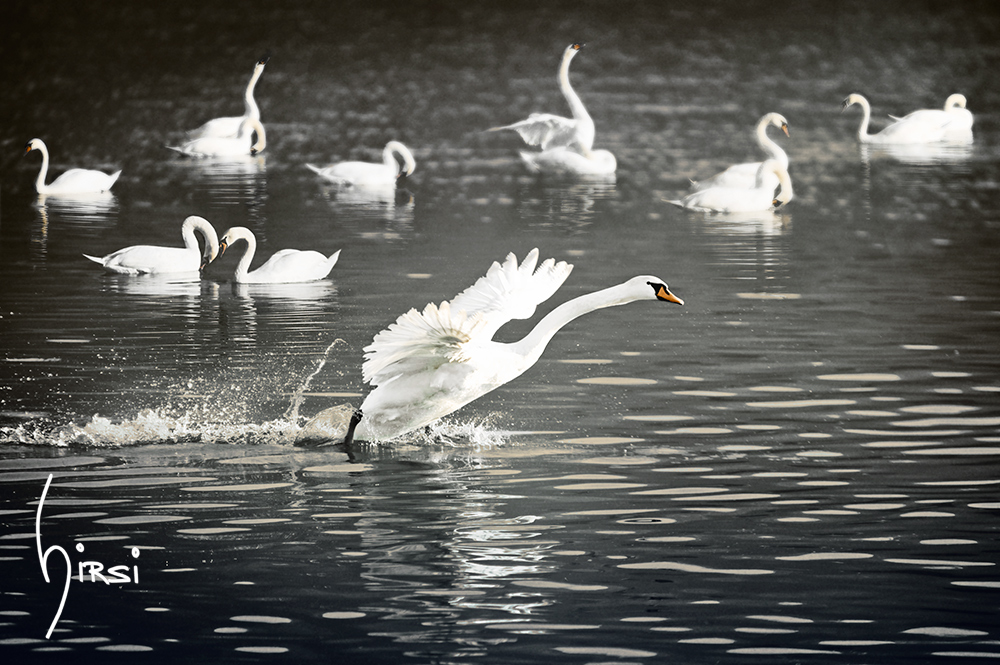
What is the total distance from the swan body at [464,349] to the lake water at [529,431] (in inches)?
12.3

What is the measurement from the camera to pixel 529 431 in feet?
33.8

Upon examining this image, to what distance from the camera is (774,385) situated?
11.6 m

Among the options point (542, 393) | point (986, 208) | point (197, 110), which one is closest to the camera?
point (542, 393)

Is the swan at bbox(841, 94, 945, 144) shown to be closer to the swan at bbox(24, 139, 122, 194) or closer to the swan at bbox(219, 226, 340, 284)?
the swan at bbox(24, 139, 122, 194)

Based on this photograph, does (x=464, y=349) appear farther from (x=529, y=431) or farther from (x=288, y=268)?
(x=288, y=268)

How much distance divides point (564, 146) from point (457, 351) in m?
17.0

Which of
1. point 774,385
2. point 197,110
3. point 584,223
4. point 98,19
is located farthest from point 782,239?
point 98,19

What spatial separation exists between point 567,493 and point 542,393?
2.74 m

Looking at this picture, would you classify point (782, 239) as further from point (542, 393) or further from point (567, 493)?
point (567, 493)

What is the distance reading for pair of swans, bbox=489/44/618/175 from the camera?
25203 mm

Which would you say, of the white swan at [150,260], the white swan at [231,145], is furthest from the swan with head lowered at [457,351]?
the white swan at [231,145]

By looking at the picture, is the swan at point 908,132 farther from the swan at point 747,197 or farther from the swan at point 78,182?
the swan at point 78,182

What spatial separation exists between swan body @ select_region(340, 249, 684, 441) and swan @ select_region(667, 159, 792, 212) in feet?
37.5

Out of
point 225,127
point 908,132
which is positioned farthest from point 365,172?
point 908,132
